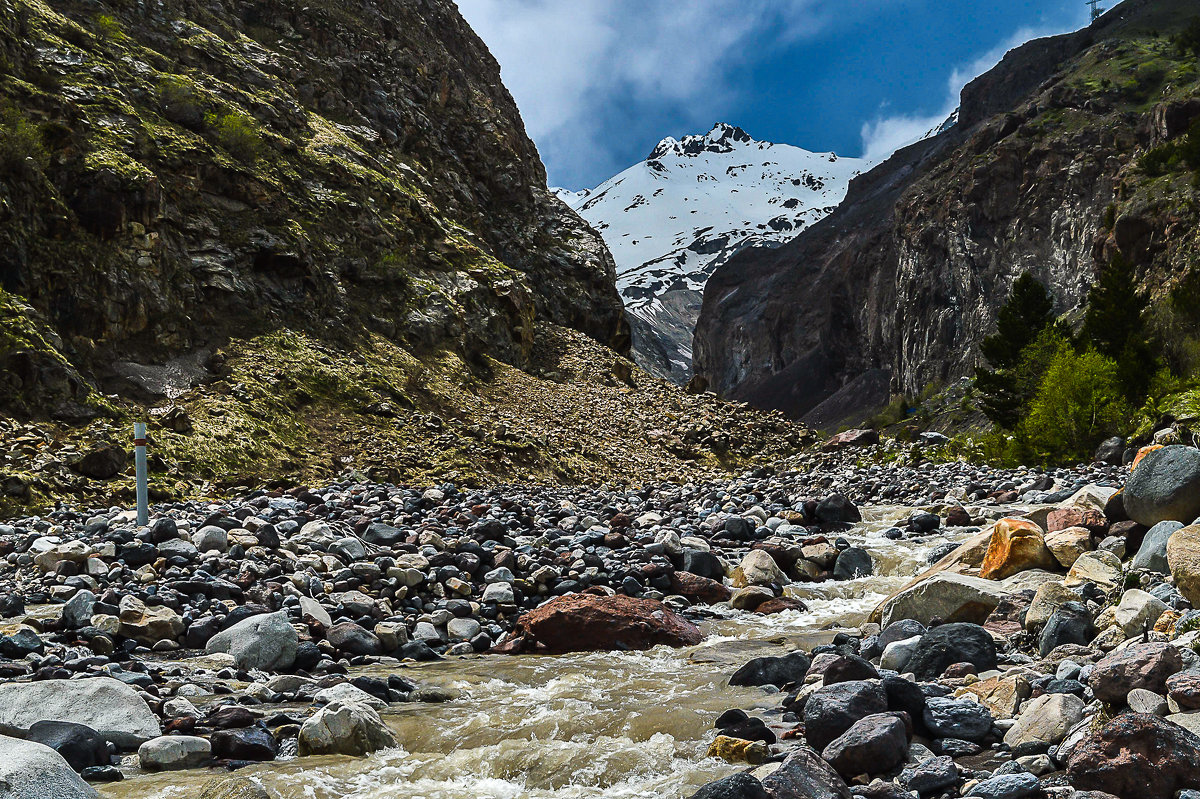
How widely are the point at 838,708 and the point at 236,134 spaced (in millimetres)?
26853

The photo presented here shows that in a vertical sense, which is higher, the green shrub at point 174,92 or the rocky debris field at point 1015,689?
the green shrub at point 174,92

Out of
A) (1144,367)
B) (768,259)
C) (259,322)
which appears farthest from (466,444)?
(768,259)

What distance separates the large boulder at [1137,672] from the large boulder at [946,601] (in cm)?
255

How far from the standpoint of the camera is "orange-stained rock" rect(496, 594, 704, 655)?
26.6 feet

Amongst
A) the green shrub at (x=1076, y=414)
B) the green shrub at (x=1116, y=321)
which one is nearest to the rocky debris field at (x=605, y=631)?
the green shrub at (x=1076, y=414)

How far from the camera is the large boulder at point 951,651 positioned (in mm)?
5929

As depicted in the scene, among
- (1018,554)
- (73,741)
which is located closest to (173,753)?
(73,741)

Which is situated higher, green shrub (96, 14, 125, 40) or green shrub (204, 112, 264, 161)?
green shrub (96, 14, 125, 40)

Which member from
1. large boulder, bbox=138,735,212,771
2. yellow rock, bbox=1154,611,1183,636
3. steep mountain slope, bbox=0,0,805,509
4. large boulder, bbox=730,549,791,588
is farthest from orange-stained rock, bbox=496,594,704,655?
steep mountain slope, bbox=0,0,805,509

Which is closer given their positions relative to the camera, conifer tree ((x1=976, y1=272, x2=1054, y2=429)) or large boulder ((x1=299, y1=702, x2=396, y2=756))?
large boulder ((x1=299, y1=702, x2=396, y2=756))

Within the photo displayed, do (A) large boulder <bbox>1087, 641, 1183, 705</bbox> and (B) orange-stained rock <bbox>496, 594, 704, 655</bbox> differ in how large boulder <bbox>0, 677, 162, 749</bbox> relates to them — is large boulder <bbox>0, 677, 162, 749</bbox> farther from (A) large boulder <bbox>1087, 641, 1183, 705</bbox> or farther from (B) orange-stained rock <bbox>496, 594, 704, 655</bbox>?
(A) large boulder <bbox>1087, 641, 1183, 705</bbox>

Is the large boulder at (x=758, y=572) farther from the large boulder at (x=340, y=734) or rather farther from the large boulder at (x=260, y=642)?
the large boulder at (x=340, y=734)

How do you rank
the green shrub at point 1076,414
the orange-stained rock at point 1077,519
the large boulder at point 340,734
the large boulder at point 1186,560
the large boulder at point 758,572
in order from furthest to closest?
1. the green shrub at point 1076,414
2. the large boulder at point 758,572
3. the orange-stained rock at point 1077,519
4. the large boulder at point 1186,560
5. the large boulder at point 340,734

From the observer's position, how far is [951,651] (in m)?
6.04
